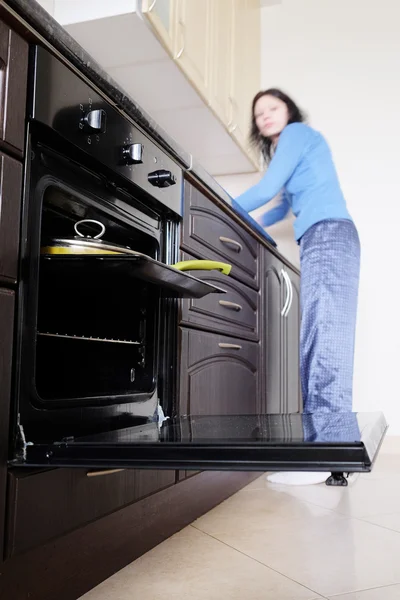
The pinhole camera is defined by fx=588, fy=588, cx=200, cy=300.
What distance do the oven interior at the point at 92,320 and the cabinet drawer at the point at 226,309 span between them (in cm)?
18

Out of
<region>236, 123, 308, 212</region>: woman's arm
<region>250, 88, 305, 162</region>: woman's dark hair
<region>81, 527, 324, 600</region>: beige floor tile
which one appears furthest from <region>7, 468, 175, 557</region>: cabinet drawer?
<region>250, 88, 305, 162</region>: woman's dark hair

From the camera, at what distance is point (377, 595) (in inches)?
39.7

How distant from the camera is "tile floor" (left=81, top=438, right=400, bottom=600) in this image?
1028 millimetres

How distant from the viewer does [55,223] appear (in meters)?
1.10

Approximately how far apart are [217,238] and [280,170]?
0.71 meters

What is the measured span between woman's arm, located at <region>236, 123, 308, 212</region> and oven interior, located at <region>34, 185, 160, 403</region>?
102 cm

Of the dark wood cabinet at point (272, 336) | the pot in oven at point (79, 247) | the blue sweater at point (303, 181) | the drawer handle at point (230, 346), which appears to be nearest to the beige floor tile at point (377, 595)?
the pot in oven at point (79, 247)

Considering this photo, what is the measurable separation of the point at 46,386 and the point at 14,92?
52 centimetres

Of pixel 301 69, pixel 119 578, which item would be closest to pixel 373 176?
pixel 301 69

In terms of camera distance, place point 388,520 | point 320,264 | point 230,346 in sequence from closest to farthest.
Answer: point 388,520 < point 230,346 < point 320,264

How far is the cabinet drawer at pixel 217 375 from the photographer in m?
1.44

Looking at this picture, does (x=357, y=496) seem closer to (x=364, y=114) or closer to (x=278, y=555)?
(x=278, y=555)

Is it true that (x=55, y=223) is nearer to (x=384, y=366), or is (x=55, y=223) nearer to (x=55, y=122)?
(x=55, y=122)

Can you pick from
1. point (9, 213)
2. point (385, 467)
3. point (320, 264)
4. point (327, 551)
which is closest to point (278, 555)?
point (327, 551)
